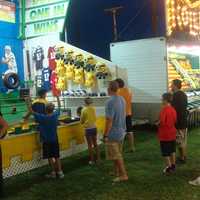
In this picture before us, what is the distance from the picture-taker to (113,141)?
572 cm

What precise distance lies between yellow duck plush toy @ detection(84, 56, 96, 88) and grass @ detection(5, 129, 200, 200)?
3302 millimetres

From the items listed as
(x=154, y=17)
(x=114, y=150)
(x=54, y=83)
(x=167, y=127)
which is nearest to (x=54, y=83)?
(x=54, y=83)

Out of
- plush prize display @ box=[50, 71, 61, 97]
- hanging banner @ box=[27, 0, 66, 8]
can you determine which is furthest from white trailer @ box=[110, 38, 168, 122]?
hanging banner @ box=[27, 0, 66, 8]

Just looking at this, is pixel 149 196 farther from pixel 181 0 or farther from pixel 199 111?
pixel 181 0

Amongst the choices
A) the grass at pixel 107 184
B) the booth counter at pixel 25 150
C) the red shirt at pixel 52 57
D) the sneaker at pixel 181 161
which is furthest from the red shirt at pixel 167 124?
the red shirt at pixel 52 57

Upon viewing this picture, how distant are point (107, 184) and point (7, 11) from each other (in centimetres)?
895

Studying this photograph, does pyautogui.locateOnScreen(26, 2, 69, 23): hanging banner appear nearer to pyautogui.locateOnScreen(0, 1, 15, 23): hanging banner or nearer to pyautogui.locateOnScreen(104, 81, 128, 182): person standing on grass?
pyautogui.locateOnScreen(0, 1, 15, 23): hanging banner

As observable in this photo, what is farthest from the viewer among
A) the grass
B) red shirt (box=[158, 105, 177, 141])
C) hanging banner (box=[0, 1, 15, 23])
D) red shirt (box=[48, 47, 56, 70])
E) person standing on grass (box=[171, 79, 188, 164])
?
hanging banner (box=[0, 1, 15, 23])

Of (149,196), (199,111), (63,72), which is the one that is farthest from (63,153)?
(199,111)

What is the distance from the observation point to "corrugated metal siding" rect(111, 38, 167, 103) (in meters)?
10.2

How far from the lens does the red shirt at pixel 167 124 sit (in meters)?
6.04

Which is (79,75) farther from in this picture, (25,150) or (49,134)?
(49,134)

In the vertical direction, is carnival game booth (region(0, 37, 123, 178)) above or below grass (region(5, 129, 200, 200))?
above

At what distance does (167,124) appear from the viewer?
6051 millimetres
